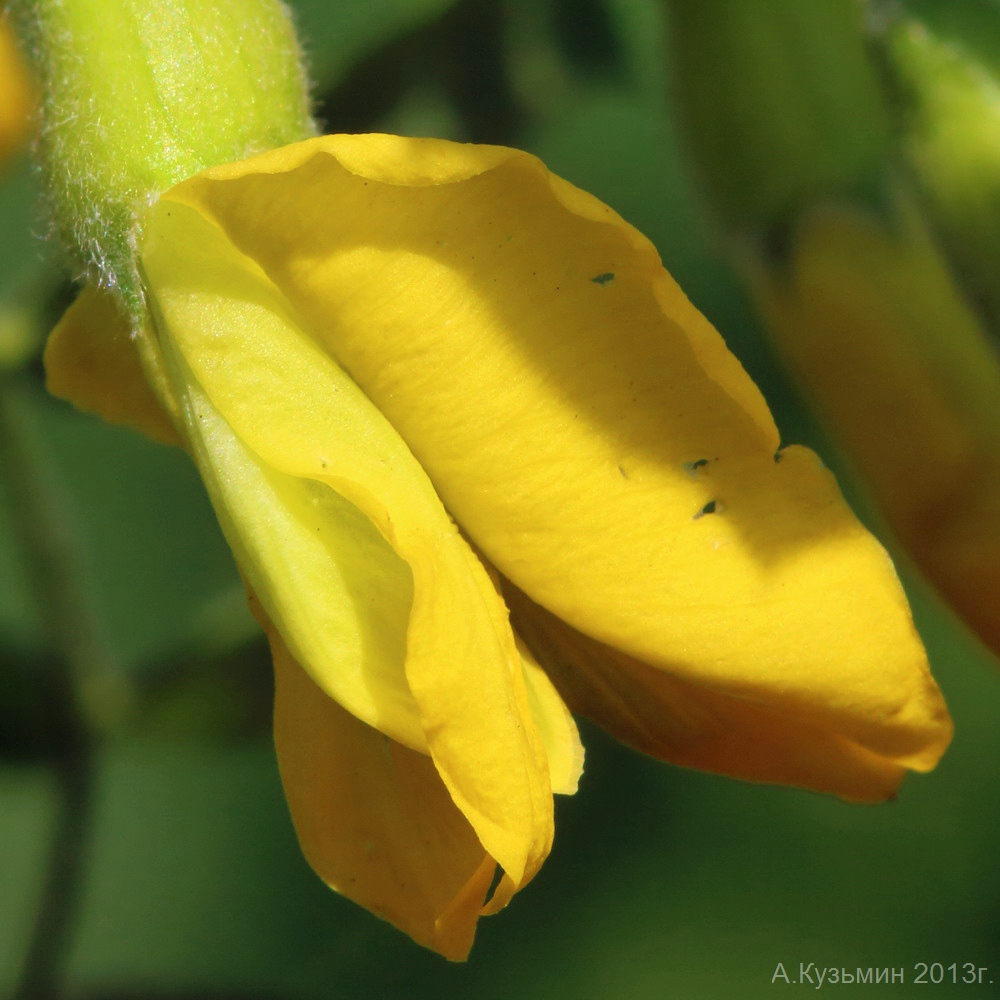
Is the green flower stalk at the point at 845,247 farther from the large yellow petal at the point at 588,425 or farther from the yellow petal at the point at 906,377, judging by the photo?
the large yellow petal at the point at 588,425

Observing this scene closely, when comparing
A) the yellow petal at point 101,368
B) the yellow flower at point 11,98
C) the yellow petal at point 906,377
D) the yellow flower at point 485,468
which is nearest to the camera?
the yellow flower at point 485,468

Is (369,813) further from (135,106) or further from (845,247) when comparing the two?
(845,247)

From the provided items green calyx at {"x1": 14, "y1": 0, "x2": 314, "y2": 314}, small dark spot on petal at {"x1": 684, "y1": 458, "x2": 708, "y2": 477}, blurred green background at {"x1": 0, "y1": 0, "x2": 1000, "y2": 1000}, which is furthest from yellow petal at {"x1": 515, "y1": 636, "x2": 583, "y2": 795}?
blurred green background at {"x1": 0, "y1": 0, "x2": 1000, "y2": 1000}

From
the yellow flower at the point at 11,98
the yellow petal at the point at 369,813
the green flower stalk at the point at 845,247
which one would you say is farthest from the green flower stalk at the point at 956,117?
the yellow flower at the point at 11,98

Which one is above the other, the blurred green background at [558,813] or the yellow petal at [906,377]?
the yellow petal at [906,377]

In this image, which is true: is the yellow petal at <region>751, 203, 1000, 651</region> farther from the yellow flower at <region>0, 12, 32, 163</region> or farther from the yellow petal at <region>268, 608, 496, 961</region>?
the yellow flower at <region>0, 12, 32, 163</region>

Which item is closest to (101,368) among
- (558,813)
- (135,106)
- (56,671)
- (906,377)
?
(135,106)

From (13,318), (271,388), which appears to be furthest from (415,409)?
(13,318)
